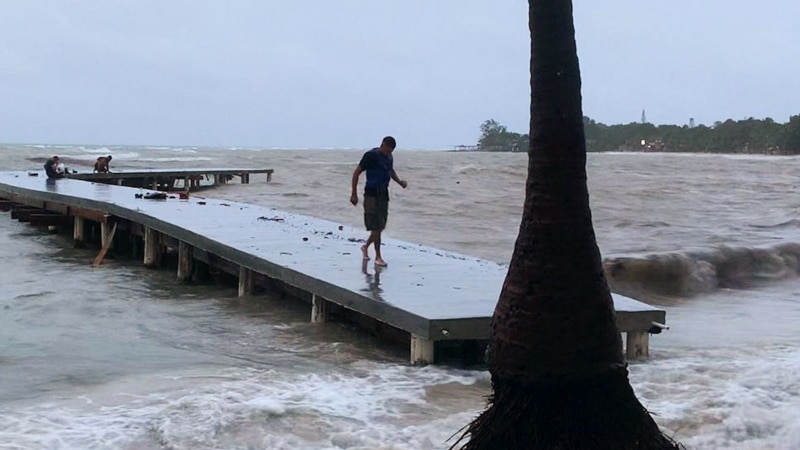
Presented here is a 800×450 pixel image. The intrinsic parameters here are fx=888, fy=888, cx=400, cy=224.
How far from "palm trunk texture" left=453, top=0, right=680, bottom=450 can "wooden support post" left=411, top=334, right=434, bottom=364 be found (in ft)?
12.5

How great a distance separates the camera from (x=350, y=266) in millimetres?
10469

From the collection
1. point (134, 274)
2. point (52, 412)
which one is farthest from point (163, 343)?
point (134, 274)

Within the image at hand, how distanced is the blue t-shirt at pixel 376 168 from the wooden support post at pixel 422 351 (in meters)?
2.47

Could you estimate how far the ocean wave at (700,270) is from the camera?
1425 centimetres

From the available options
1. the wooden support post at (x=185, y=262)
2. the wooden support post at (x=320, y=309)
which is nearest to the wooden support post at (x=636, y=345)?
the wooden support post at (x=320, y=309)

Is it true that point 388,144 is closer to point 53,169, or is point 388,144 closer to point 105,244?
point 105,244

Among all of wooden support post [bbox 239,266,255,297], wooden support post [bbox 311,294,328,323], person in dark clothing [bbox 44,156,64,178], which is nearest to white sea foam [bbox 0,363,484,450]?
wooden support post [bbox 311,294,328,323]

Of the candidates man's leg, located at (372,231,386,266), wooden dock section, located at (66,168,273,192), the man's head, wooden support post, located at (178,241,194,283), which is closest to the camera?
the man's head

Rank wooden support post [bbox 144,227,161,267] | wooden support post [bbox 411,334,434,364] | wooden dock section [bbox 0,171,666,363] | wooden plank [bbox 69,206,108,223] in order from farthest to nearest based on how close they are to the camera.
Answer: wooden plank [bbox 69,206,108,223] → wooden support post [bbox 144,227,161,267] → wooden dock section [bbox 0,171,666,363] → wooden support post [bbox 411,334,434,364]

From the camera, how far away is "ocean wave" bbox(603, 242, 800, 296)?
14250mm

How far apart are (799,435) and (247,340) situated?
5487 mm

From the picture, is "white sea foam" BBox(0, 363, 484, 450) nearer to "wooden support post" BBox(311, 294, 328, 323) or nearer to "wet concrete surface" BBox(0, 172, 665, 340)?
"wet concrete surface" BBox(0, 172, 665, 340)

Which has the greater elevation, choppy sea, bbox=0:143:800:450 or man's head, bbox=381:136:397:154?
man's head, bbox=381:136:397:154

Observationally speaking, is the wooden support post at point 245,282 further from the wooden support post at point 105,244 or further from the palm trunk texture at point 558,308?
the palm trunk texture at point 558,308
